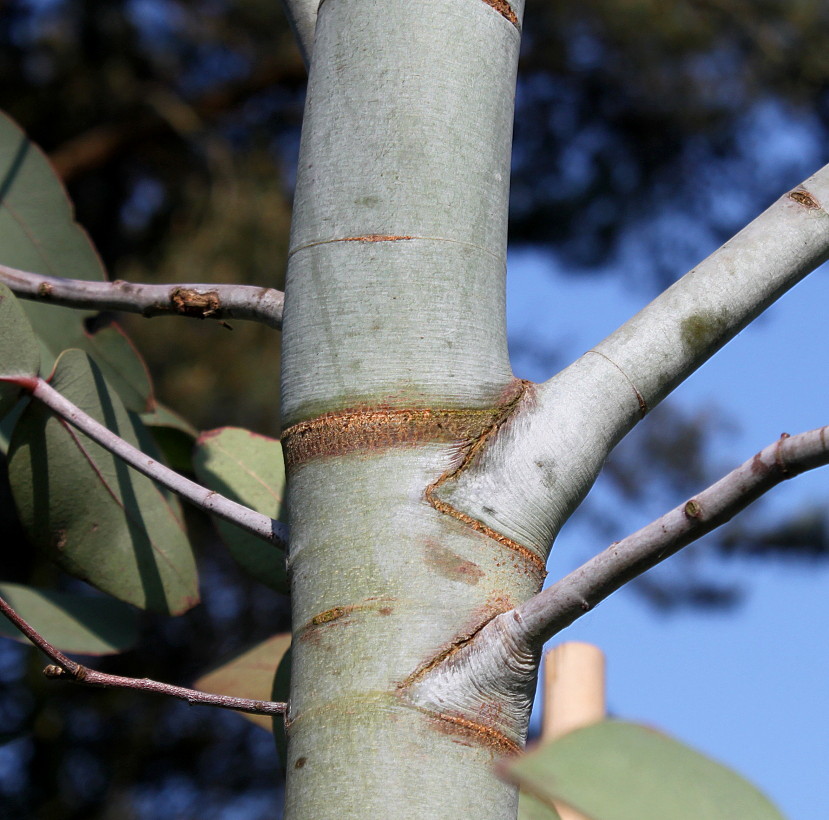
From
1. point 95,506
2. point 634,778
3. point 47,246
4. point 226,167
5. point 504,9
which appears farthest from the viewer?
point 226,167

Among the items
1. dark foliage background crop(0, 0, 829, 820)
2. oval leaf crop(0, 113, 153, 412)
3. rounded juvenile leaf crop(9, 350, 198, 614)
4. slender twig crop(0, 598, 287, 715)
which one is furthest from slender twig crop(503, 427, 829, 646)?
dark foliage background crop(0, 0, 829, 820)

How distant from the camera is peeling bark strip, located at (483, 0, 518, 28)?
0.43 metres

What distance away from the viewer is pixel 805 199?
0.42m

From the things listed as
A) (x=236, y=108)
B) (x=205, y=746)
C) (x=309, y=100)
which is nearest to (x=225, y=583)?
(x=205, y=746)

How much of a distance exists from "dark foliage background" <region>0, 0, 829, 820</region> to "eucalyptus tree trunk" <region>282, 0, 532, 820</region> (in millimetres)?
3350

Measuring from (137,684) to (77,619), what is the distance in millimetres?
314

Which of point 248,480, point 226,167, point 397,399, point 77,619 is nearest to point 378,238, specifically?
point 397,399

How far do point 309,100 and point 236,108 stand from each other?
4020 millimetres

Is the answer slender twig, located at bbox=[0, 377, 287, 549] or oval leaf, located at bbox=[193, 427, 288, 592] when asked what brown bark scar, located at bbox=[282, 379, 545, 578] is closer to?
slender twig, located at bbox=[0, 377, 287, 549]

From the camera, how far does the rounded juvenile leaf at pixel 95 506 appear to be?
567 millimetres

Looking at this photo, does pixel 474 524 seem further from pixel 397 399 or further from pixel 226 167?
pixel 226 167

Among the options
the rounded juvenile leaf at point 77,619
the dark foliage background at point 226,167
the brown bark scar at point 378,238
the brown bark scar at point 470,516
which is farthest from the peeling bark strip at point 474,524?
the dark foliage background at point 226,167

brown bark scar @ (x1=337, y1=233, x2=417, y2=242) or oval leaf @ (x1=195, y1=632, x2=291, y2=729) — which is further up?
brown bark scar @ (x1=337, y1=233, x2=417, y2=242)

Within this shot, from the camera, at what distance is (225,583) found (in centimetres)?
440
